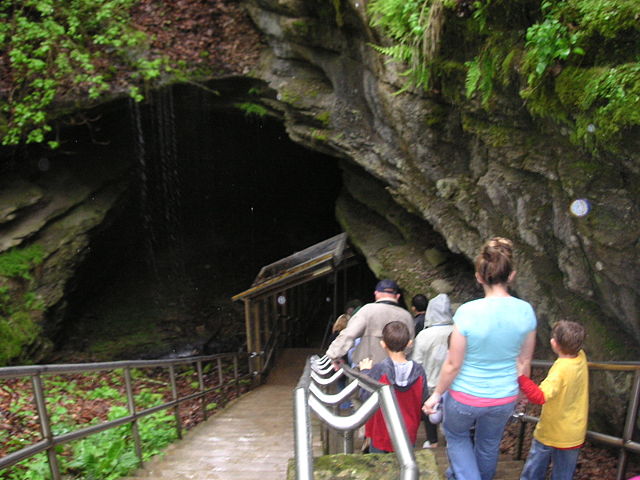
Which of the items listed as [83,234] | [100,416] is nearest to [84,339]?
[83,234]

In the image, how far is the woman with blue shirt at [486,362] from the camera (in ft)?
8.35

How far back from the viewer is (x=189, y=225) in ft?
52.5

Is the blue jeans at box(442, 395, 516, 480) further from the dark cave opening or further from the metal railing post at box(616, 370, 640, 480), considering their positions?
the dark cave opening

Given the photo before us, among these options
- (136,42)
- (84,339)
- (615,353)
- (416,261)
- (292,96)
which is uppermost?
(136,42)

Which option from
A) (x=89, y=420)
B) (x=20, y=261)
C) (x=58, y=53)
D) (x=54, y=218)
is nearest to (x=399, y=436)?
(x=89, y=420)

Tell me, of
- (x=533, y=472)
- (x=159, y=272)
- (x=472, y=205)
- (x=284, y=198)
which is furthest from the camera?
(x=284, y=198)

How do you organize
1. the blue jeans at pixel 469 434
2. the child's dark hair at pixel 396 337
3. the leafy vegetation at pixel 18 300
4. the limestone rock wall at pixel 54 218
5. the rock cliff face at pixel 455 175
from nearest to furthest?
1. the blue jeans at pixel 469 434
2. the child's dark hair at pixel 396 337
3. the rock cliff face at pixel 455 175
4. the leafy vegetation at pixel 18 300
5. the limestone rock wall at pixel 54 218

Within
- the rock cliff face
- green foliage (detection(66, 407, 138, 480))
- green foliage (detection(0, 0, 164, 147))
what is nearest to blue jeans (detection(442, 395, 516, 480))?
the rock cliff face

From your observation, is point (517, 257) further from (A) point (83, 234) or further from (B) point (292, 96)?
(A) point (83, 234)

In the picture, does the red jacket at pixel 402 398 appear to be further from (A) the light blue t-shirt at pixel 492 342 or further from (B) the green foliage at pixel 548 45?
(B) the green foliage at pixel 548 45

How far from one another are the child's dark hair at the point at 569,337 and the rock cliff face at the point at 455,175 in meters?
1.17

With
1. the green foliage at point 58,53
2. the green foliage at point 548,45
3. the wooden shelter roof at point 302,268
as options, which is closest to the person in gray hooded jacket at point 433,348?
the green foliage at point 548,45

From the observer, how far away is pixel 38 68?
846 cm

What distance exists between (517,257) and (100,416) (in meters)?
5.37
